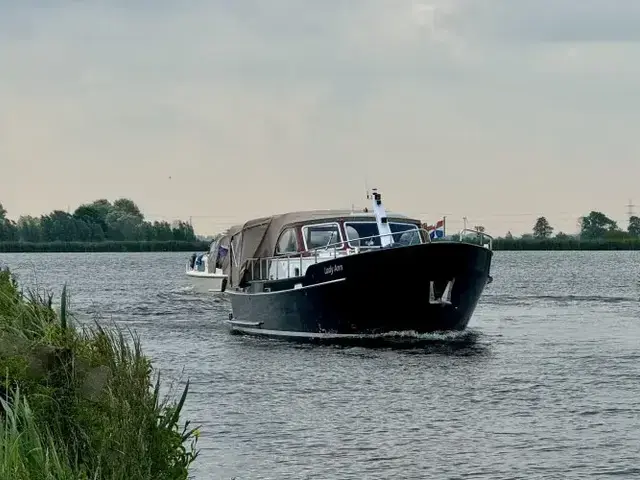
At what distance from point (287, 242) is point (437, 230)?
13.6 ft

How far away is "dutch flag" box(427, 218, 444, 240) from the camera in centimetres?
3484

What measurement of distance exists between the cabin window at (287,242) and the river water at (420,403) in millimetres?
2540

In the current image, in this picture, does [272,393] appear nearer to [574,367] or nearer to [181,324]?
[574,367]

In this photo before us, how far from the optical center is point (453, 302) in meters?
32.9

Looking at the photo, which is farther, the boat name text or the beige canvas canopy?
the beige canvas canopy

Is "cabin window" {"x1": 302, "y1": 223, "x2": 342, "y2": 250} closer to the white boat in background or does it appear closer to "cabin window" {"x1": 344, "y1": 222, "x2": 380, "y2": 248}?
"cabin window" {"x1": 344, "y1": 222, "x2": 380, "y2": 248}

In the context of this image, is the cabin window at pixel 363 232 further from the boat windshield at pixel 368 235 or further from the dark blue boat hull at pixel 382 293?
the dark blue boat hull at pixel 382 293

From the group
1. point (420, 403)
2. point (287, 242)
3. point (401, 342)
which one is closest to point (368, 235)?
point (287, 242)

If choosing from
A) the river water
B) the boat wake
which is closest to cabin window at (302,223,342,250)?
the boat wake

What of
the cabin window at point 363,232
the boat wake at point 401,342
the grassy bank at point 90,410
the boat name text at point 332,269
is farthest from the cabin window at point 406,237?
the grassy bank at point 90,410

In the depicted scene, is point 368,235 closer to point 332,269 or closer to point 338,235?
point 338,235

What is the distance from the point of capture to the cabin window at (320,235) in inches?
1339

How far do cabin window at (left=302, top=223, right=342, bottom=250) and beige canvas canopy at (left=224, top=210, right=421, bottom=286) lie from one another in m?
0.16

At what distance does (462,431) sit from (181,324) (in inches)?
969
